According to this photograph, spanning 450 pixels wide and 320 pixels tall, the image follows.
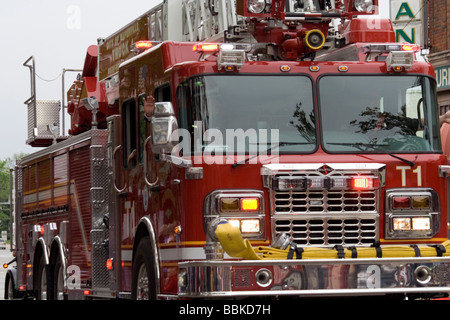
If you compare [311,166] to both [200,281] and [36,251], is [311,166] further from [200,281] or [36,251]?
[36,251]

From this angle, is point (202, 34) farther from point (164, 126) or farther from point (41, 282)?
point (41, 282)

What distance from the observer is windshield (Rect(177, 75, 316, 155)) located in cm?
917

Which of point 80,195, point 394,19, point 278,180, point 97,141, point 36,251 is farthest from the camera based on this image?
point 394,19

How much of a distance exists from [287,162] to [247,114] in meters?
0.55

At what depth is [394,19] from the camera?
85.8 ft

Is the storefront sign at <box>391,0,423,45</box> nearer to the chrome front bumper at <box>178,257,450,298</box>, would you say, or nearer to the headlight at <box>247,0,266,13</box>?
the headlight at <box>247,0,266,13</box>

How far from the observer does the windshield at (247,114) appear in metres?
9.17

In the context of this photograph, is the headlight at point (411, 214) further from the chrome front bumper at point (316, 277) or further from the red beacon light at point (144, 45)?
the red beacon light at point (144, 45)

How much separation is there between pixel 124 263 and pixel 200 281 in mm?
2681

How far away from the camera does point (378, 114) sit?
9.47m

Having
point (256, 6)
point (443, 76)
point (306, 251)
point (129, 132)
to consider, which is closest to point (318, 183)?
point (306, 251)

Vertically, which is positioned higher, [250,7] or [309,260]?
[250,7]

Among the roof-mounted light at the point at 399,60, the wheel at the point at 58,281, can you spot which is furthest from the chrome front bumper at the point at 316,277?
the wheel at the point at 58,281
